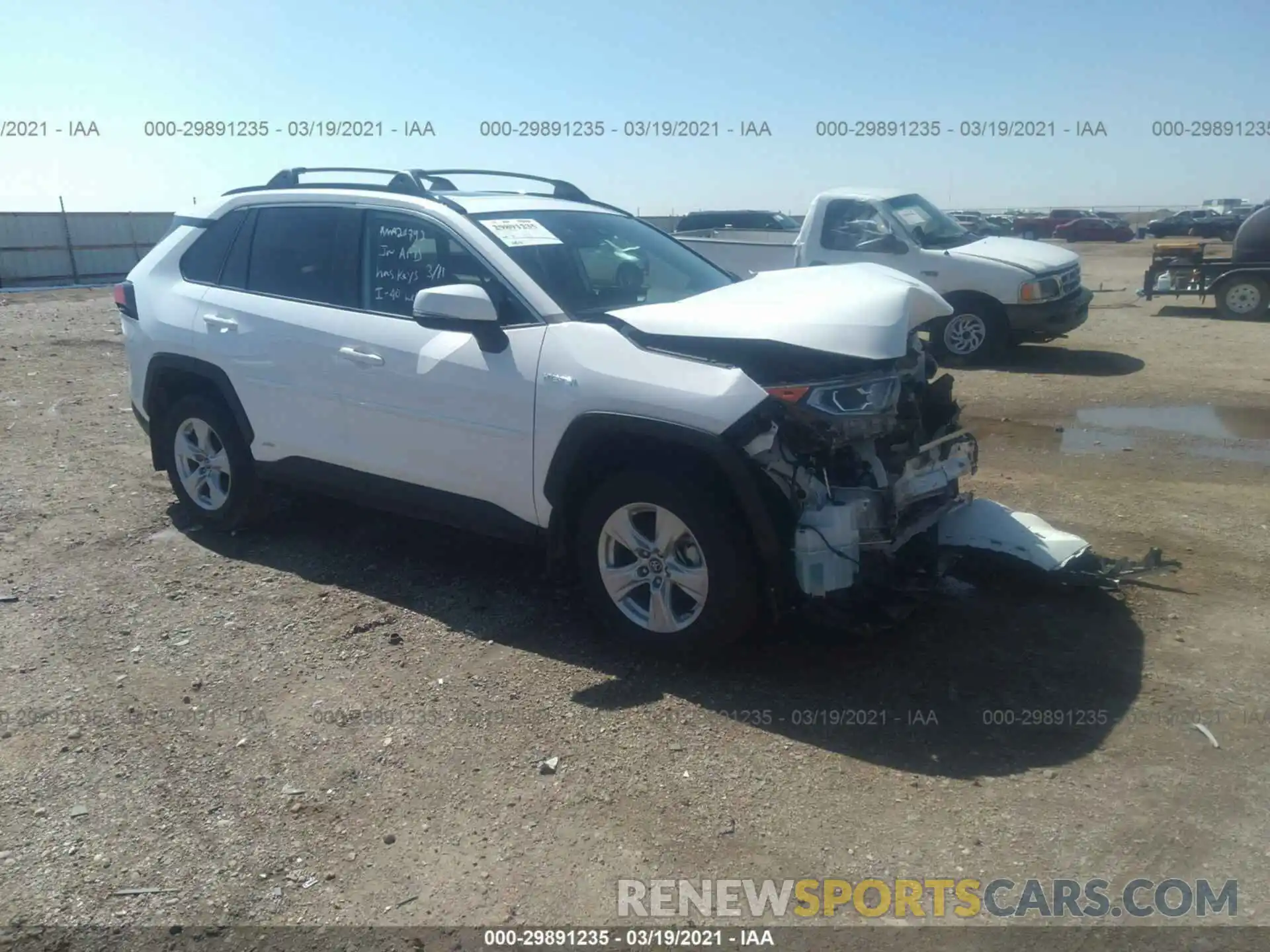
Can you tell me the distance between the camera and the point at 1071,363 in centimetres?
1170

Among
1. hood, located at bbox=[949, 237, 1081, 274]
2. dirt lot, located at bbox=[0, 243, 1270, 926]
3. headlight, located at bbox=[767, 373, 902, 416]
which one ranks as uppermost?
hood, located at bbox=[949, 237, 1081, 274]

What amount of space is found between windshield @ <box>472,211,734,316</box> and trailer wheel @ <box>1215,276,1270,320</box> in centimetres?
1239

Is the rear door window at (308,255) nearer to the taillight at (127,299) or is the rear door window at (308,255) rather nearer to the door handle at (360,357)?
the door handle at (360,357)

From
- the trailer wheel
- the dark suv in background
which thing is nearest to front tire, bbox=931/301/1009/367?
the trailer wheel

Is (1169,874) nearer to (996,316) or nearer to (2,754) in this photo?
(2,754)

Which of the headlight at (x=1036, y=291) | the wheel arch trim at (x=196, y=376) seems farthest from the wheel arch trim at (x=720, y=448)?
the headlight at (x=1036, y=291)

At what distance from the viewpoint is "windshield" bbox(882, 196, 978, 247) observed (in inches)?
474

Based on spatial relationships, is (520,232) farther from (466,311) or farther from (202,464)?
(202,464)

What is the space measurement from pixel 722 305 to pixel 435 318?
1272 mm

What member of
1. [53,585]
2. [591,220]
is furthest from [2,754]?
[591,220]

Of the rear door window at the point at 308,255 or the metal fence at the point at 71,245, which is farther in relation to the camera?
the metal fence at the point at 71,245

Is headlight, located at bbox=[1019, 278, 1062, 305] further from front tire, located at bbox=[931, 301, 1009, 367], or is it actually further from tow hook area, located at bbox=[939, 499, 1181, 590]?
tow hook area, located at bbox=[939, 499, 1181, 590]

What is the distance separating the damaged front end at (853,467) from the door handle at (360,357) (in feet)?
5.81

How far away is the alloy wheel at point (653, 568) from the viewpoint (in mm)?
4164
